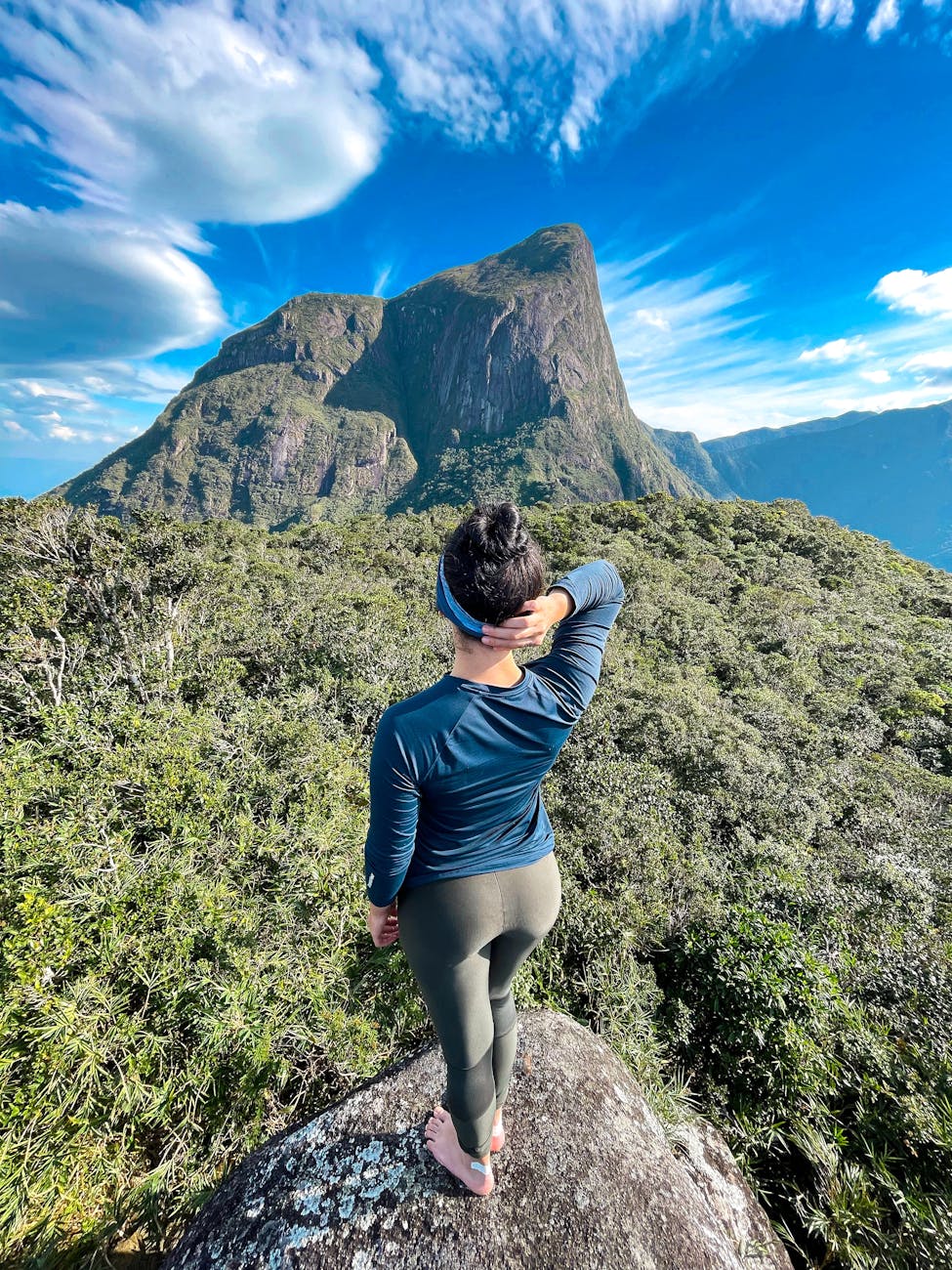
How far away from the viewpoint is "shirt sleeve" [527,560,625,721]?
1613mm

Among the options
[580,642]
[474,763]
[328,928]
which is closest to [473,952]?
[474,763]

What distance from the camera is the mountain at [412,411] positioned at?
121375 mm

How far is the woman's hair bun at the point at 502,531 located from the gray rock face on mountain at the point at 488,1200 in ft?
8.58

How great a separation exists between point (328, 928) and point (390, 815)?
10.9ft

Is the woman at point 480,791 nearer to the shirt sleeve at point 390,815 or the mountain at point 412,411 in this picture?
the shirt sleeve at point 390,815

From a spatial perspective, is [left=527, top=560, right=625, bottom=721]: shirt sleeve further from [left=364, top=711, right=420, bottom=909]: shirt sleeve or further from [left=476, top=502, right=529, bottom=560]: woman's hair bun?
[left=364, top=711, right=420, bottom=909]: shirt sleeve

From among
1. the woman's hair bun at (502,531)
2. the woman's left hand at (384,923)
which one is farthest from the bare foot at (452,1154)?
the woman's hair bun at (502,531)

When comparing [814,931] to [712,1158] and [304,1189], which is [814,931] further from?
[304,1189]

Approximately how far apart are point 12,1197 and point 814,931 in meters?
6.19

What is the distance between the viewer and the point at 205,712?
6.88 meters

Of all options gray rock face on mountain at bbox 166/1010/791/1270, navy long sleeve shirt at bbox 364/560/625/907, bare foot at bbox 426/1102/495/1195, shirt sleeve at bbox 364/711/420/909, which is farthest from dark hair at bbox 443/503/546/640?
gray rock face on mountain at bbox 166/1010/791/1270

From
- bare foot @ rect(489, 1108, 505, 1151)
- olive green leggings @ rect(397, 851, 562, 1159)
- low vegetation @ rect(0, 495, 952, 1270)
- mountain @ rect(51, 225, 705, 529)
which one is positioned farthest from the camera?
mountain @ rect(51, 225, 705, 529)

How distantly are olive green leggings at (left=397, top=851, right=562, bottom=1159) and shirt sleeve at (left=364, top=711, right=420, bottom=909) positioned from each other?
0.14 m

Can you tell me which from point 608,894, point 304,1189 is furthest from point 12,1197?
point 608,894
